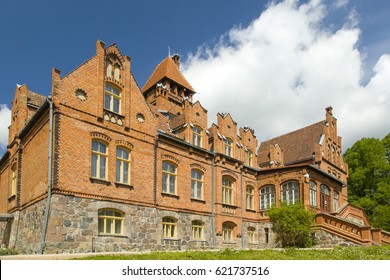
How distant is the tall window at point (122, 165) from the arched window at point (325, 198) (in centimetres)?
1676

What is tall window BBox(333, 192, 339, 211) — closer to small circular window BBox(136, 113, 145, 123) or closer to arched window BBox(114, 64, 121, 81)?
small circular window BBox(136, 113, 145, 123)

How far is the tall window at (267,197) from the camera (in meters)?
29.2

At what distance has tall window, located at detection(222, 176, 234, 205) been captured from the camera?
26.7 metres

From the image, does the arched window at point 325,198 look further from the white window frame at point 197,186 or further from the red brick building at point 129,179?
the white window frame at point 197,186

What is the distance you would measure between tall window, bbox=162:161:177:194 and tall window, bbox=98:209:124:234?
3760mm

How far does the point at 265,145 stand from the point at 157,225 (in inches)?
960

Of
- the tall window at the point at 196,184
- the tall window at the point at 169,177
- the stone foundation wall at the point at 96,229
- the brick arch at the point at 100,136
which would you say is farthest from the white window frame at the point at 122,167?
the tall window at the point at 196,184

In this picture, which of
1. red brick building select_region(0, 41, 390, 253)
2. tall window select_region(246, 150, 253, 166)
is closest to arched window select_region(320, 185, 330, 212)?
red brick building select_region(0, 41, 390, 253)

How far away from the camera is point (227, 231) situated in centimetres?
2639

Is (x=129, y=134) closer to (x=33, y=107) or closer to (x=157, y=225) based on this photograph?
(x=157, y=225)

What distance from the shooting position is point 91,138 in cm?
1830

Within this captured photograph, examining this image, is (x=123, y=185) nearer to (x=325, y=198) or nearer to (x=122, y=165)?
(x=122, y=165)

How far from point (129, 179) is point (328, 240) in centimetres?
1356

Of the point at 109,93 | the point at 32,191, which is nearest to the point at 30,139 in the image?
the point at 32,191
